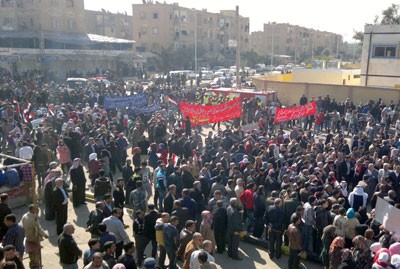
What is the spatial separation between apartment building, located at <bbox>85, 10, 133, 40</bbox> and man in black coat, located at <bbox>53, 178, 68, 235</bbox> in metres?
82.2

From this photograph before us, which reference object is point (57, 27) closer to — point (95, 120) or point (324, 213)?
point (95, 120)

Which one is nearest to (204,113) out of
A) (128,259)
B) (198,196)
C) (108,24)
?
(198,196)

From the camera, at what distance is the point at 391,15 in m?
55.6

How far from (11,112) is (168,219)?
48.2 feet

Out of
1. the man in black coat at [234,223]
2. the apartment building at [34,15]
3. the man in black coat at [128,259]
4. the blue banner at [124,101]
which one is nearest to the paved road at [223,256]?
the man in black coat at [234,223]

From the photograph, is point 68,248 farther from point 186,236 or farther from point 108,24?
point 108,24

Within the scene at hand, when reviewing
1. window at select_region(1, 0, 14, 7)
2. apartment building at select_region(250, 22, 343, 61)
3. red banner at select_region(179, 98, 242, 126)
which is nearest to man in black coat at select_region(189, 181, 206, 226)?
red banner at select_region(179, 98, 242, 126)

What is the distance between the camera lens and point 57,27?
57.8 metres

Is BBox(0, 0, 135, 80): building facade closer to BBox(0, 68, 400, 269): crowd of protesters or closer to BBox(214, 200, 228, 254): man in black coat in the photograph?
BBox(0, 68, 400, 269): crowd of protesters

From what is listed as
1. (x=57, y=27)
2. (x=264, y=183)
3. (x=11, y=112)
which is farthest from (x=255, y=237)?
(x=57, y=27)

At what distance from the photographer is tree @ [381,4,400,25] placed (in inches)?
2173

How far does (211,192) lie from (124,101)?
1102cm

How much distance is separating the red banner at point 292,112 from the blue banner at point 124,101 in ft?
22.0

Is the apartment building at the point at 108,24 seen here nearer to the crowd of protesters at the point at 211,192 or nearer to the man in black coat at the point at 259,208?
the crowd of protesters at the point at 211,192
